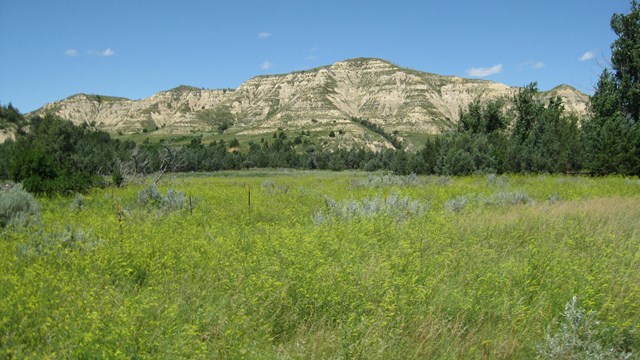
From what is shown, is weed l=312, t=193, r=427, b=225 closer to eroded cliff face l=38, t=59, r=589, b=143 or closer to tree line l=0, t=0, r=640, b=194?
tree line l=0, t=0, r=640, b=194

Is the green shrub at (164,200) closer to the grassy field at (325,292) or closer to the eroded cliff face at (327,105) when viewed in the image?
the grassy field at (325,292)

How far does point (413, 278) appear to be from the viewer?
501 centimetres

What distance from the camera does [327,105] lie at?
161 metres

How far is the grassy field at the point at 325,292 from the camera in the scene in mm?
3812

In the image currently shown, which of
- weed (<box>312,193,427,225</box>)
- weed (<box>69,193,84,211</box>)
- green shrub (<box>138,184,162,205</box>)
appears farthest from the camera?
green shrub (<box>138,184,162,205</box>)

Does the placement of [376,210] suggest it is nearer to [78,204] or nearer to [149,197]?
[149,197]

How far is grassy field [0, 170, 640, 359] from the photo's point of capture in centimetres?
381

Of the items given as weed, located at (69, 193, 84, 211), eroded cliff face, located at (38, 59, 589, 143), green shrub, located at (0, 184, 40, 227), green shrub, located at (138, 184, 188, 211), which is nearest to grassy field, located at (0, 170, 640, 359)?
green shrub, located at (0, 184, 40, 227)

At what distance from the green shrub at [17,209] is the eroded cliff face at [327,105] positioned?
407ft

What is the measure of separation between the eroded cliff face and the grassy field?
12585 centimetres

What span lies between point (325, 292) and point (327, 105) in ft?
522

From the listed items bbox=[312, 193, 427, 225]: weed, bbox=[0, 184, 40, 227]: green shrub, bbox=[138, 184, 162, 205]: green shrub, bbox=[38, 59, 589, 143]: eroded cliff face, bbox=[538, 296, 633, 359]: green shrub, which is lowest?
bbox=[538, 296, 633, 359]: green shrub

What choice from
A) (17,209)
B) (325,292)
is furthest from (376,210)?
(17,209)

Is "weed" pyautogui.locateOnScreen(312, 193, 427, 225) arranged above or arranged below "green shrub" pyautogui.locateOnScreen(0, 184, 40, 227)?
below
